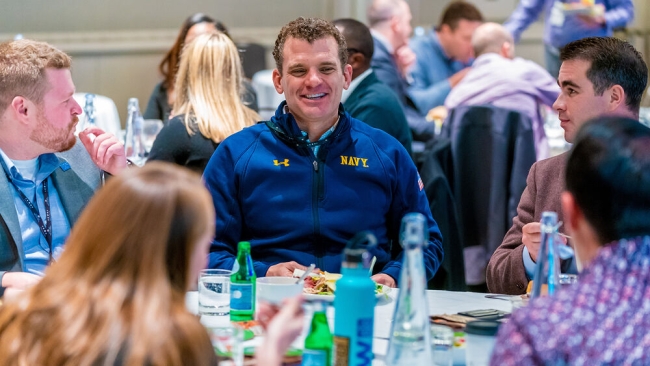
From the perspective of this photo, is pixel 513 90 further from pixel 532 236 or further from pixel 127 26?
pixel 127 26

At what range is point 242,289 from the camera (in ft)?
6.76

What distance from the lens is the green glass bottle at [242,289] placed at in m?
2.06

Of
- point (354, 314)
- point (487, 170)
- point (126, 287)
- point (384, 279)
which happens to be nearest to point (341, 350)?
point (354, 314)

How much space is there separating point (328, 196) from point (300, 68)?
1.33ft

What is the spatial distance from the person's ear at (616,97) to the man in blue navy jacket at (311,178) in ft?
2.06

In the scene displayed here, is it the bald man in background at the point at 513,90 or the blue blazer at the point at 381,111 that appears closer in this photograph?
the blue blazer at the point at 381,111

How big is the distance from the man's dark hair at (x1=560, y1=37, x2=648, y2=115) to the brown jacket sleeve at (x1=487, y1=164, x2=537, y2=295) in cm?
33

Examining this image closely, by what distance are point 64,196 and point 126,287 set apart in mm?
1293

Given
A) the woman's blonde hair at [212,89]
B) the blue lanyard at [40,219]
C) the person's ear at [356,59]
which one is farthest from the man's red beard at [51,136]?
the person's ear at [356,59]

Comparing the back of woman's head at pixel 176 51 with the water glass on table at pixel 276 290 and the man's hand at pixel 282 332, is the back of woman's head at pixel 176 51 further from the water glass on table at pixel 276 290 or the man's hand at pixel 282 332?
the man's hand at pixel 282 332

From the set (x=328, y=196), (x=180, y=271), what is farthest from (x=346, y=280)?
(x=328, y=196)

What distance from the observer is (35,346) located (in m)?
1.44

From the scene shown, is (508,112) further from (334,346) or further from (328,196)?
(334,346)

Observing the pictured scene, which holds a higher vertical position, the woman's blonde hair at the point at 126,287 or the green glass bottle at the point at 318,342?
the woman's blonde hair at the point at 126,287
